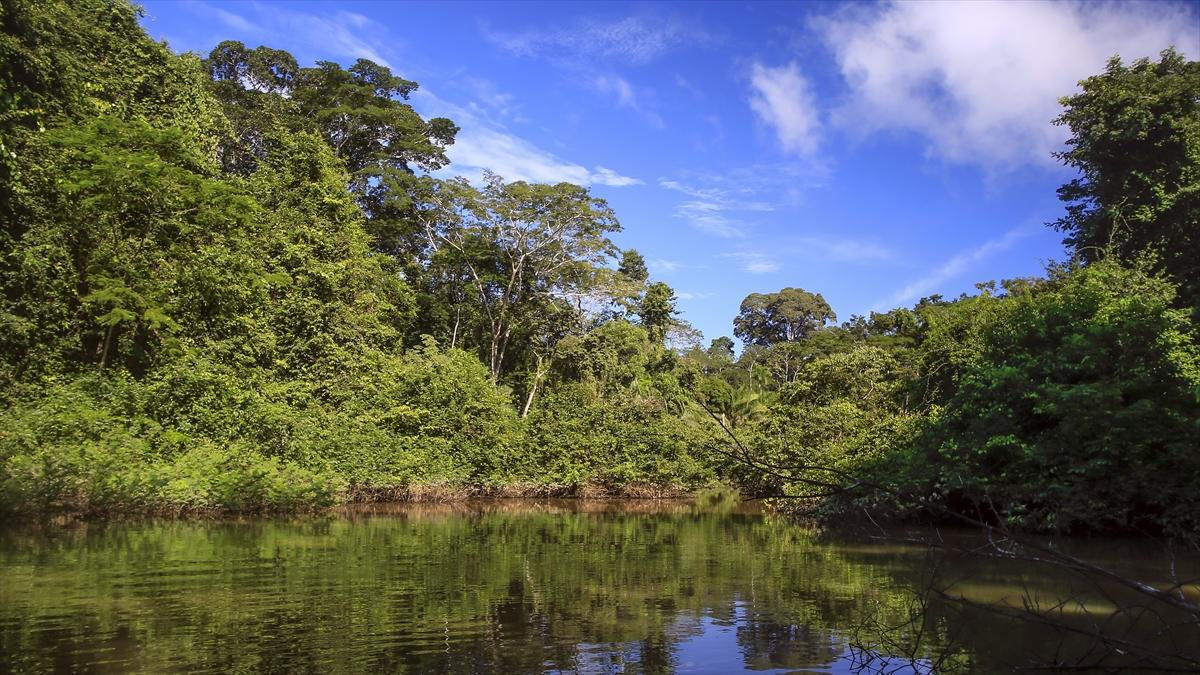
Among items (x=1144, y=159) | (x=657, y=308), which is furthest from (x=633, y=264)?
(x=1144, y=159)

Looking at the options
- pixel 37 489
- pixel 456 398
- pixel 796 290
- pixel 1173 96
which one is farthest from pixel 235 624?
pixel 796 290

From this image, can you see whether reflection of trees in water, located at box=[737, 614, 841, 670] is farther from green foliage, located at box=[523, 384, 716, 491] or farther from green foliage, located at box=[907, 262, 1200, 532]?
green foliage, located at box=[523, 384, 716, 491]

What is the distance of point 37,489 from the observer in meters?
14.7

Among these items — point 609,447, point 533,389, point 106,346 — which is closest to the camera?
point 106,346

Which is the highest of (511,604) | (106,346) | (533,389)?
(106,346)

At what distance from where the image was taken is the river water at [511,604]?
20.2ft

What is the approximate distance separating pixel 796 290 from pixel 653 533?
4336 centimetres

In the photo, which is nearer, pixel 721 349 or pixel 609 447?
pixel 609 447

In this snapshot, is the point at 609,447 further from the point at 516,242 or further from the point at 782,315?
the point at 782,315

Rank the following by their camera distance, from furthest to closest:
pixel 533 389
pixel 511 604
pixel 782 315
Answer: pixel 782 315 → pixel 533 389 → pixel 511 604

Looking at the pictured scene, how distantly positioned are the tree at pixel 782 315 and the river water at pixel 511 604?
4318 centimetres

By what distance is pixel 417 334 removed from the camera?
33.6 metres

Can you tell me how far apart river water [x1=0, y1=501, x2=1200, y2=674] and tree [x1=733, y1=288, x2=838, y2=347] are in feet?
142

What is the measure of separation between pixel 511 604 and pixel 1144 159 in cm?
2621
